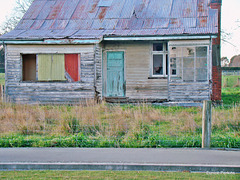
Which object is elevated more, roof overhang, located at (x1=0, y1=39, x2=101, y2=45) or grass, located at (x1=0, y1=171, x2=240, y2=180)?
roof overhang, located at (x1=0, y1=39, x2=101, y2=45)

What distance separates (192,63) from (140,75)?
2.74m

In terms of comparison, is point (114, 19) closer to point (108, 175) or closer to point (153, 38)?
point (153, 38)

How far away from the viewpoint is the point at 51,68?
18031 millimetres

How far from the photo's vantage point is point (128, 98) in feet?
61.4

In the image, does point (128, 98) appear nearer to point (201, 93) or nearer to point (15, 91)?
point (201, 93)

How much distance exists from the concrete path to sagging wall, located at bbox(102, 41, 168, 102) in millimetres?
10351

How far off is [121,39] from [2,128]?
28.5 ft

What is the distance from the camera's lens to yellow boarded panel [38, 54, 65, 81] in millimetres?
17984

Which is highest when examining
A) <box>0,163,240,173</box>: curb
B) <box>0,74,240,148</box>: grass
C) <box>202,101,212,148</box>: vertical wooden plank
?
<box>202,101,212,148</box>: vertical wooden plank

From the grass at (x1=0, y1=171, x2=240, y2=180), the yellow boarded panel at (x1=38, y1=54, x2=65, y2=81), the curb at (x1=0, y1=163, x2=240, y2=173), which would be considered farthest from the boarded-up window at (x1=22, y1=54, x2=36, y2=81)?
the grass at (x1=0, y1=171, x2=240, y2=180)

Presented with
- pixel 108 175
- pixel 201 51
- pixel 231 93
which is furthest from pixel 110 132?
pixel 231 93

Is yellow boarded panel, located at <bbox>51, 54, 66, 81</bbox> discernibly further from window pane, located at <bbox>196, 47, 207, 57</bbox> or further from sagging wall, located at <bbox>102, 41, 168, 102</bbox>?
window pane, located at <bbox>196, 47, 207, 57</bbox>

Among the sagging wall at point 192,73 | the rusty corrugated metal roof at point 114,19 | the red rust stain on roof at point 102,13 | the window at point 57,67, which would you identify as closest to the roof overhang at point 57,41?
the rusty corrugated metal roof at point 114,19

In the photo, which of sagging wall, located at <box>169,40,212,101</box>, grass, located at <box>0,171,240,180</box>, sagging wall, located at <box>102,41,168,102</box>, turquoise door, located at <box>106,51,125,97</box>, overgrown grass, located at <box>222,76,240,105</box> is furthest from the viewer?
overgrown grass, located at <box>222,76,240,105</box>
